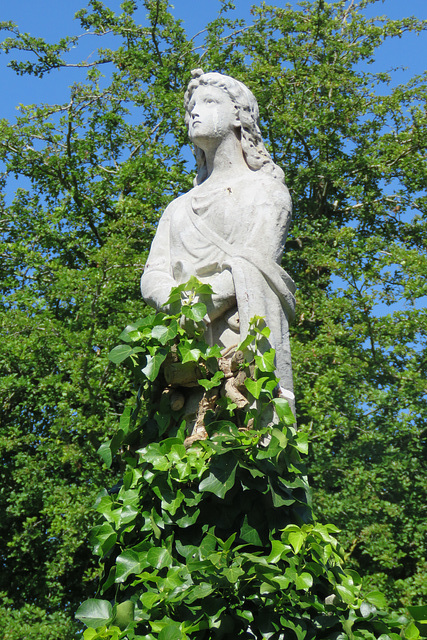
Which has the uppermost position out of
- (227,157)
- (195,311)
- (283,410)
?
(227,157)

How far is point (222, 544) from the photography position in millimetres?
3395

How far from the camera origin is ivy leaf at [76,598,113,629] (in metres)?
3.40

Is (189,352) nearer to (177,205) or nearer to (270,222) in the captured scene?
(270,222)

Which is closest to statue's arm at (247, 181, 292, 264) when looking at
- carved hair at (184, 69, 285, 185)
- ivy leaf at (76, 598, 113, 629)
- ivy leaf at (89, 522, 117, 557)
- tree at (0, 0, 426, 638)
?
carved hair at (184, 69, 285, 185)

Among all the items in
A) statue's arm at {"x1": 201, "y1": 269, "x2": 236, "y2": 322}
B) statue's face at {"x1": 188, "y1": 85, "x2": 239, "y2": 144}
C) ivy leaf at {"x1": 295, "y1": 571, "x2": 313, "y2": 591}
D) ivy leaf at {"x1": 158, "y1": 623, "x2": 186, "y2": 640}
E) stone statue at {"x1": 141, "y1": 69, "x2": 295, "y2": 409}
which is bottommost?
ivy leaf at {"x1": 158, "y1": 623, "x2": 186, "y2": 640}

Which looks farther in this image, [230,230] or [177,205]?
[177,205]

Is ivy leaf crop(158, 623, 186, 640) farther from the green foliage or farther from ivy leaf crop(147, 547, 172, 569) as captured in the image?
ivy leaf crop(147, 547, 172, 569)

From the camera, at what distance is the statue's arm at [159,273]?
420cm

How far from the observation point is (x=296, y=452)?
3.74 metres

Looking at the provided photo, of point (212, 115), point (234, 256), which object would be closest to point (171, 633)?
point (234, 256)

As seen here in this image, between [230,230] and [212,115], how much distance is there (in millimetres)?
709

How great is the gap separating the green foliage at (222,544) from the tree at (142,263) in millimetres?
6455

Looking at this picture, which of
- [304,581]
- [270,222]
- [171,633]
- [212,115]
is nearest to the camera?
[171,633]

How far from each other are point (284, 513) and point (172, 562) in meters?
0.54
